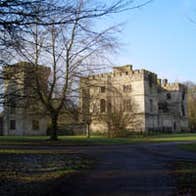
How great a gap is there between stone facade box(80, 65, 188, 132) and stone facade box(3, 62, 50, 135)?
5.65m

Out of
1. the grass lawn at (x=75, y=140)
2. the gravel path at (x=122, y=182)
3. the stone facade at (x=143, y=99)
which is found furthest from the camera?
the stone facade at (x=143, y=99)

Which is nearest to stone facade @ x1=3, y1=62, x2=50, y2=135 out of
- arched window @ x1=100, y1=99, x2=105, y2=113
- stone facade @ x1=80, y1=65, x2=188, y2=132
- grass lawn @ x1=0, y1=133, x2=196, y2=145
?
grass lawn @ x1=0, y1=133, x2=196, y2=145

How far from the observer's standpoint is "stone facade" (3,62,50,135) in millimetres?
10406

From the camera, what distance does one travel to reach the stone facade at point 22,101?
10406mm

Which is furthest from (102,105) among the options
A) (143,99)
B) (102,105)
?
(143,99)

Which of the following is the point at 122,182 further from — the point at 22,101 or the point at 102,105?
the point at 102,105

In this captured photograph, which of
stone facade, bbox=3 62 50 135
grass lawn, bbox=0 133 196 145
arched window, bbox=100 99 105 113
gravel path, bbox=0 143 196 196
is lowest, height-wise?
gravel path, bbox=0 143 196 196

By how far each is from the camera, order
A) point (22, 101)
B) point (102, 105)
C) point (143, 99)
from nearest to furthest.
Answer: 1. point (22, 101)
2. point (102, 105)
3. point (143, 99)

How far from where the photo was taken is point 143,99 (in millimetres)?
65188

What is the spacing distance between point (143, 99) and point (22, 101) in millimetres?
53996

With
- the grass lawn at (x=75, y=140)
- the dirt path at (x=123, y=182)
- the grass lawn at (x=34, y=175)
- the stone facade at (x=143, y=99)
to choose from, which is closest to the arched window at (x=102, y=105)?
the stone facade at (x=143, y=99)

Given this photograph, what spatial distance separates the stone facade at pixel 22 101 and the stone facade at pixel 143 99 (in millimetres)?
5646

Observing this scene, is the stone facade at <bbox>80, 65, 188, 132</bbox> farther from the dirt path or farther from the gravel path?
the gravel path

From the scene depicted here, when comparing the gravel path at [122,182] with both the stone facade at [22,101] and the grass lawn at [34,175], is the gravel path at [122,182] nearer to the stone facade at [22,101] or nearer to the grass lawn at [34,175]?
the grass lawn at [34,175]
